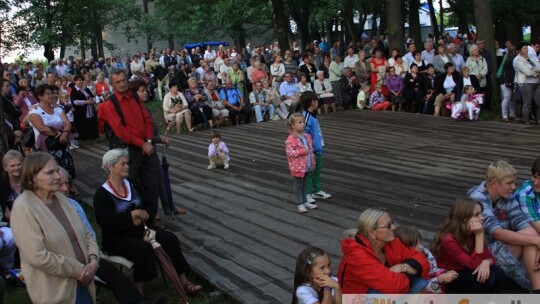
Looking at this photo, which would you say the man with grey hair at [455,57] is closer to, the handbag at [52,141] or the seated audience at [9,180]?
the handbag at [52,141]

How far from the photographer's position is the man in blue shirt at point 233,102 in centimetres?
1622

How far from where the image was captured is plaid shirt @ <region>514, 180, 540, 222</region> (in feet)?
16.9

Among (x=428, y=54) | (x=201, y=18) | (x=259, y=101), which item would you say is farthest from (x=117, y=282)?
(x=201, y=18)

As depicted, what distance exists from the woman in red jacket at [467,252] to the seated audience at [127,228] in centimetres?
209

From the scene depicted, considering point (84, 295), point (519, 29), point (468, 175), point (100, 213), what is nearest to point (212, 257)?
point (100, 213)

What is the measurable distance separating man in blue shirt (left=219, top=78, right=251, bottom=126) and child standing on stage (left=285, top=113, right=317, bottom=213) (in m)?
8.74

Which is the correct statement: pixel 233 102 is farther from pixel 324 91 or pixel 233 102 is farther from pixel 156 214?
pixel 156 214

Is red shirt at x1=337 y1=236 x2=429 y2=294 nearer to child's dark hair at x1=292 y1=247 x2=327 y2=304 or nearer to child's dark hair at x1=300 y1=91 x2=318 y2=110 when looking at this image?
child's dark hair at x1=292 y1=247 x2=327 y2=304

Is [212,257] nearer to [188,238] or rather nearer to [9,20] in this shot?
[188,238]

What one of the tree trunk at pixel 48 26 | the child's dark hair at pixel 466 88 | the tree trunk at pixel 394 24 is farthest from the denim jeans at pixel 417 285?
the tree trunk at pixel 48 26

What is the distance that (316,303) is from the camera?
4.00m

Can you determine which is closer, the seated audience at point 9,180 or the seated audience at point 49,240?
the seated audience at point 49,240

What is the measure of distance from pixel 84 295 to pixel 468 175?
602 cm

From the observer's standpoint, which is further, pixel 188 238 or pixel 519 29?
pixel 519 29
